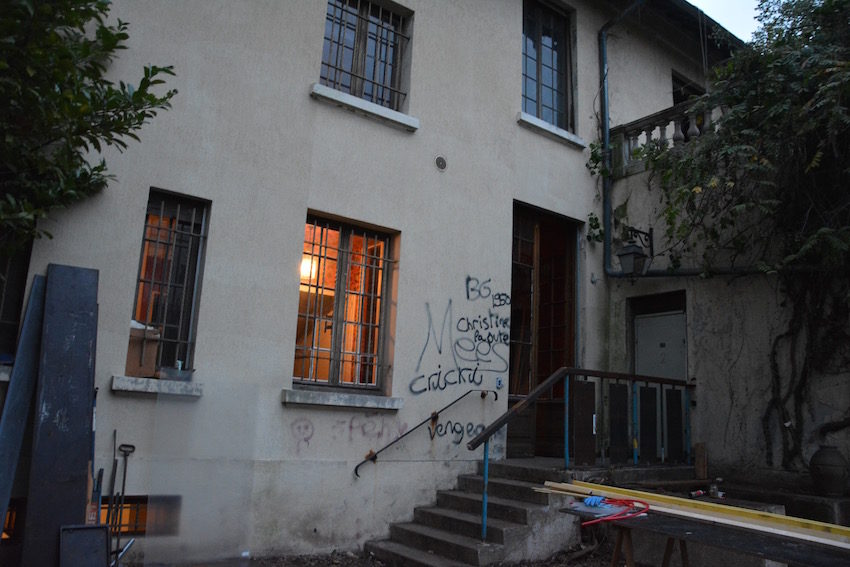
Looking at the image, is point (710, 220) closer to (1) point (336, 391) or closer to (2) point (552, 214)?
(2) point (552, 214)

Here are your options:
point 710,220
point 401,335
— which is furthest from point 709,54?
point 401,335

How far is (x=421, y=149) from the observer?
7.60 m

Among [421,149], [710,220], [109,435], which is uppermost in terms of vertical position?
[421,149]

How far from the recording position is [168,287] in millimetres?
6055

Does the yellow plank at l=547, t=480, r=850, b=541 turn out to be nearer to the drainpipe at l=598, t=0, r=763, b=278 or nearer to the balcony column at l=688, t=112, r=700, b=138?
the drainpipe at l=598, t=0, r=763, b=278

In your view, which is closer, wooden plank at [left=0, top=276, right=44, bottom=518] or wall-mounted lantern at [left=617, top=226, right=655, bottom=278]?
wooden plank at [left=0, top=276, right=44, bottom=518]

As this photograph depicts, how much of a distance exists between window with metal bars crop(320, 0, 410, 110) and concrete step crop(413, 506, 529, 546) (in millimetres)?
4527

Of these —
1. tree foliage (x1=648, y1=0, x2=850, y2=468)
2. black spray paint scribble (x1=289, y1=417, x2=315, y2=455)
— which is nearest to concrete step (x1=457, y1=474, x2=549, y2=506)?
black spray paint scribble (x1=289, y1=417, x2=315, y2=455)

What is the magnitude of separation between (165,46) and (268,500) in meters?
4.30

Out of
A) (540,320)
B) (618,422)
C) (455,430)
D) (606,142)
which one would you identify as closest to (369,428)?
(455,430)

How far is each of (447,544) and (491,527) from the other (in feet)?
1.41

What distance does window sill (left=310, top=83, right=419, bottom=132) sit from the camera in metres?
6.90

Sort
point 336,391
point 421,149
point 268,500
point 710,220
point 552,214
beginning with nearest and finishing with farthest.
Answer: point 268,500, point 336,391, point 421,149, point 710,220, point 552,214

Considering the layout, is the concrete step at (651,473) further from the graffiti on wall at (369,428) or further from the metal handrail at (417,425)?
the graffiti on wall at (369,428)
